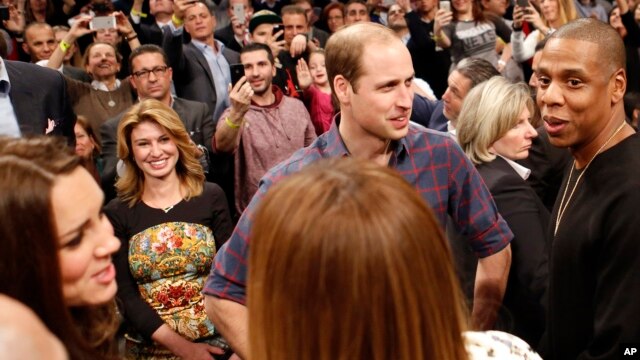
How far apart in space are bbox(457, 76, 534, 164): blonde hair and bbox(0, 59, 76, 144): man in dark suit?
171cm

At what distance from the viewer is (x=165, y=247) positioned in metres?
3.07

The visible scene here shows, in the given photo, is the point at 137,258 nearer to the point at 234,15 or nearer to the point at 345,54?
the point at 345,54

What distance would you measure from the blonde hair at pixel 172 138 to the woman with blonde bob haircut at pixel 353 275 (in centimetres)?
228

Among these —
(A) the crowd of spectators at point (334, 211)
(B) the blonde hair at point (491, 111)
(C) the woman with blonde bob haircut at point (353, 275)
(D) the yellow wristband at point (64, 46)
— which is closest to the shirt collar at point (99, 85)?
(A) the crowd of spectators at point (334, 211)

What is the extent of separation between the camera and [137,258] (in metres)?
3.07

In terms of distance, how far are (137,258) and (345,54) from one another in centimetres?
128

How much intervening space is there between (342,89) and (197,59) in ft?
10.7

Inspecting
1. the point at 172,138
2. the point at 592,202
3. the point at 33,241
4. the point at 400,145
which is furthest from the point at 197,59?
the point at 33,241

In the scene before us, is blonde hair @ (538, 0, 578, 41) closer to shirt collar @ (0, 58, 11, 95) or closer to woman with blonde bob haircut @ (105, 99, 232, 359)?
woman with blonde bob haircut @ (105, 99, 232, 359)

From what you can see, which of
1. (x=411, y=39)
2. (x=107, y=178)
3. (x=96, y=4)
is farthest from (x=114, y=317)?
(x=411, y=39)

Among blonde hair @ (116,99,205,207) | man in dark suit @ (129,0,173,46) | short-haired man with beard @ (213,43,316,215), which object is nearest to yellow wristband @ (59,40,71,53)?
man in dark suit @ (129,0,173,46)

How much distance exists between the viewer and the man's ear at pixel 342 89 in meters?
2.36

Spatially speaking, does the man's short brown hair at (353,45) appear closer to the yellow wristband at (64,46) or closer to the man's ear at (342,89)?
the man's ear at (342,89)

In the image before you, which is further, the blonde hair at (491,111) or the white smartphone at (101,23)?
the white smartphone at (101,23)
